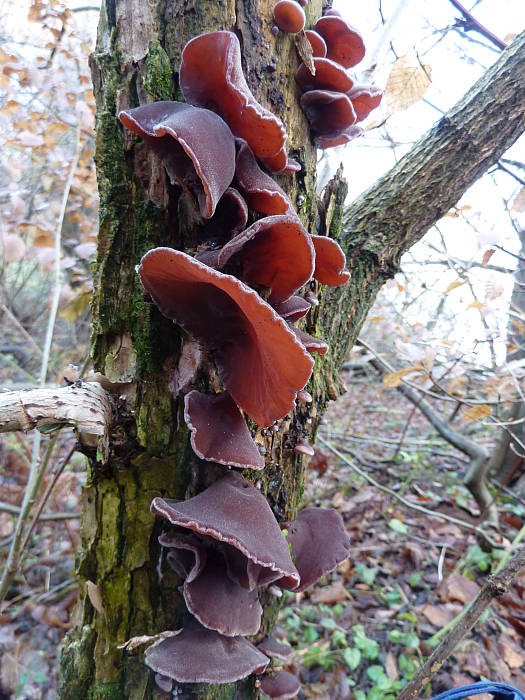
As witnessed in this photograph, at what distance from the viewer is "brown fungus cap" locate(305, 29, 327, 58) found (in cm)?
132

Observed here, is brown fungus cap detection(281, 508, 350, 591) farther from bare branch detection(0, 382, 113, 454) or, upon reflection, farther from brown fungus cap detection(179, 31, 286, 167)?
brown fungus cap detection(179, 31, 286, 167)

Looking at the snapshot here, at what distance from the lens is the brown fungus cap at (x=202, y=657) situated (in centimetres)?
103

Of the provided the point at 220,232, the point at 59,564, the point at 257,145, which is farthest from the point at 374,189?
the point at 59,564

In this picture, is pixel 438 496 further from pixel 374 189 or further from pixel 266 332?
pixel 266 332

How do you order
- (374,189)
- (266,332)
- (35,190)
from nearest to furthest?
1. (266,332)
2. (374,189)
3. (35,190)

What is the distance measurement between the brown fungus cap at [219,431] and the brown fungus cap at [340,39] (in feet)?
3.93

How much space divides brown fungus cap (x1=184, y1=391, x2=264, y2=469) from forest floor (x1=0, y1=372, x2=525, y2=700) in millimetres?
1610

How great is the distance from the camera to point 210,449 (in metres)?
1.05

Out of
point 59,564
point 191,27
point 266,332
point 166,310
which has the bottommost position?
point 59,564

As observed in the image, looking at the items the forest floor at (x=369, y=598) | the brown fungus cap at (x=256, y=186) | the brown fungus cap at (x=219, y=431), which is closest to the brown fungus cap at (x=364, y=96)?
the brown fungus cap at (x=256, y=186)

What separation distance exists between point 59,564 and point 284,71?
379 centimetres

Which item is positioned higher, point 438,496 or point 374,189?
point 374,189

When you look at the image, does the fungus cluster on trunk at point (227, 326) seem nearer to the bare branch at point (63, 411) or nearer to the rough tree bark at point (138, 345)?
the rough tree bark at point (138, 345)

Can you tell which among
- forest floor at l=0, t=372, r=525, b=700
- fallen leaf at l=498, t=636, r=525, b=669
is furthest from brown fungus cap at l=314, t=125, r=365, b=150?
fallen leaf at l=498, t=636, r=525, b=669
